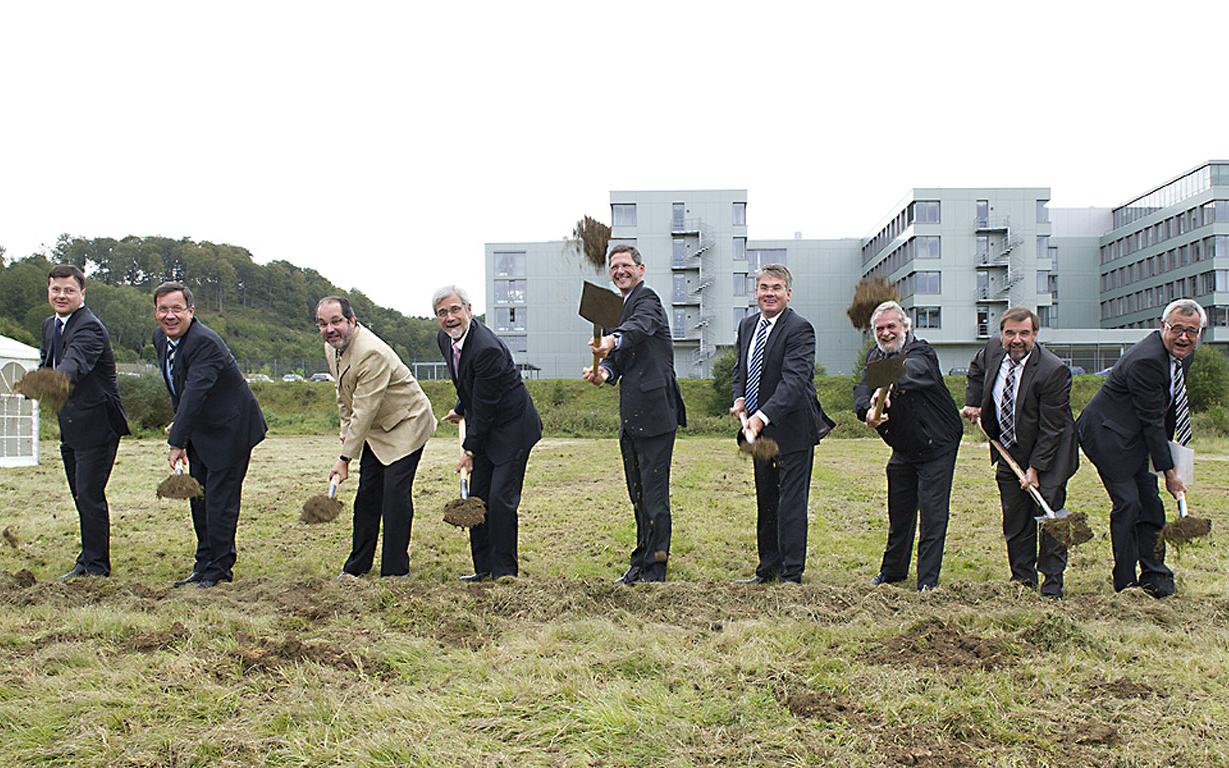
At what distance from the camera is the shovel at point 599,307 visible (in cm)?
591

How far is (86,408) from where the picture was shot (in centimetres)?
636

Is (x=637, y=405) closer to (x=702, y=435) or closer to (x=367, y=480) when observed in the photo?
(x=367, y=480)

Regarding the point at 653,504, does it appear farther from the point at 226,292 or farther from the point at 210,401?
the point at 226,292

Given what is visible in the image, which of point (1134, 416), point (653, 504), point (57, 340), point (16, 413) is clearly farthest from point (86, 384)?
point (16, 413)

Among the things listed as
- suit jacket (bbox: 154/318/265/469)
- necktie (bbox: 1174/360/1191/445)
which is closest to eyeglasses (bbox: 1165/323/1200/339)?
necktie (bbox: 1174/360/1191/445)

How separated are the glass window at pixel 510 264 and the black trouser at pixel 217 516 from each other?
169 feet

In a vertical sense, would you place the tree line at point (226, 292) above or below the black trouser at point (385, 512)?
above

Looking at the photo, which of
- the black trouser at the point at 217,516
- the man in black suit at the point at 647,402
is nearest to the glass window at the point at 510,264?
the black trouser at the point at 217,516

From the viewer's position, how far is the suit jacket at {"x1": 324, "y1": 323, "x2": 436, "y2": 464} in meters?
6.18

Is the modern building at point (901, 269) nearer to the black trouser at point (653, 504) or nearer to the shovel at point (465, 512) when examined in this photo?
the black trouser at point (653, 504)

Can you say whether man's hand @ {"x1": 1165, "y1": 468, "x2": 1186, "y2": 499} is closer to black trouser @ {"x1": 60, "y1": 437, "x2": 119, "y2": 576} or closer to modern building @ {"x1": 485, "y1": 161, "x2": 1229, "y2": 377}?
black trouser @ {"x1": 60, "y1": 437, "x2": 119, "y2": 576}

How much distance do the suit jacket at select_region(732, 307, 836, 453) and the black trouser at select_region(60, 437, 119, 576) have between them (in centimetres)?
438

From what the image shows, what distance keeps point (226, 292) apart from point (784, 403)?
93.4 m

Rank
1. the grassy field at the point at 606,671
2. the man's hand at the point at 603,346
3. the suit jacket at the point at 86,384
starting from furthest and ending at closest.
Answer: the suit jacket at the point at 86,384
the man's hand at the point at 603,346
the grassy field at the point at 606,671
